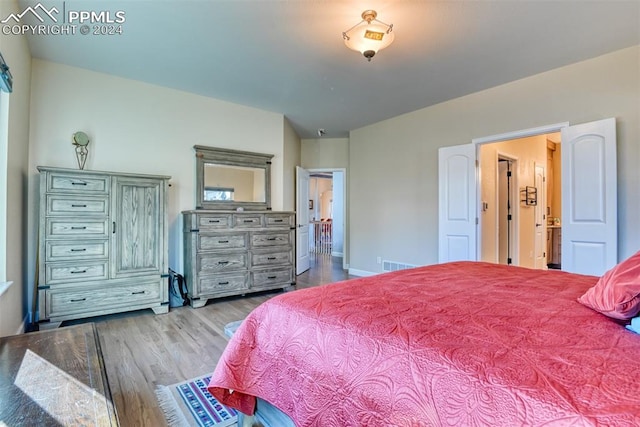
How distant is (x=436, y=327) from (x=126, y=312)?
3.51 m

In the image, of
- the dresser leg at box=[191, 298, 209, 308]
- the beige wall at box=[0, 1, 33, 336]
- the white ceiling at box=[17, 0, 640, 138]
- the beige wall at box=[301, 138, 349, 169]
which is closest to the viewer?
the beige wall at box=[0, 1, 33, 336]

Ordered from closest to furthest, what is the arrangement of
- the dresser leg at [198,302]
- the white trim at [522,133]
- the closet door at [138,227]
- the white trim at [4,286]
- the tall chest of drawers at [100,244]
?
the white trim at [4,286]
the tall chest of drawers at [100,244]
the closet door at [138,227]
the white trim at [522,133]
the dresser leg at [198,302]

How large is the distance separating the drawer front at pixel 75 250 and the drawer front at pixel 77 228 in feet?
0.22

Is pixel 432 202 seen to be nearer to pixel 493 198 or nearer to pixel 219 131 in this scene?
pixel 493 198

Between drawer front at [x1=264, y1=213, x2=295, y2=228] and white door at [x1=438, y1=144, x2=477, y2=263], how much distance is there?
2.04 metres

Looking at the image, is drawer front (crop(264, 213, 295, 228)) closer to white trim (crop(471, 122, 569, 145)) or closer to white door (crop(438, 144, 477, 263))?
white door (crop(438, 144, 477, 263))

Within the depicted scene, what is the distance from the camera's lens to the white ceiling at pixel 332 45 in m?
2.34

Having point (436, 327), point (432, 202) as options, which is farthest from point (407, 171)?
point (436, 327)

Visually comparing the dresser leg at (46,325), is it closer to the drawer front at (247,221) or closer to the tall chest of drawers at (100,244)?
the tall chest of drawers at (100,244)

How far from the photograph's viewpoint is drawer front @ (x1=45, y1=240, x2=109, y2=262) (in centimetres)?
285

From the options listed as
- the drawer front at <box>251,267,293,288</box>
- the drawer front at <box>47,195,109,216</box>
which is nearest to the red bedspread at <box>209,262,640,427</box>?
the drawer front at <box>47,195,109,216</box>

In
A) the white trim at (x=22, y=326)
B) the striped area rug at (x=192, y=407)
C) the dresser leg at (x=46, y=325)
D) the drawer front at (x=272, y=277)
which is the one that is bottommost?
the striped area rug at (x=192, y=407)

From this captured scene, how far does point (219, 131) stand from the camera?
4305 millimetres

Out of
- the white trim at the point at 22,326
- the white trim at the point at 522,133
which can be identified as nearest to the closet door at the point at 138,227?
the white trim at the point at 22,326
